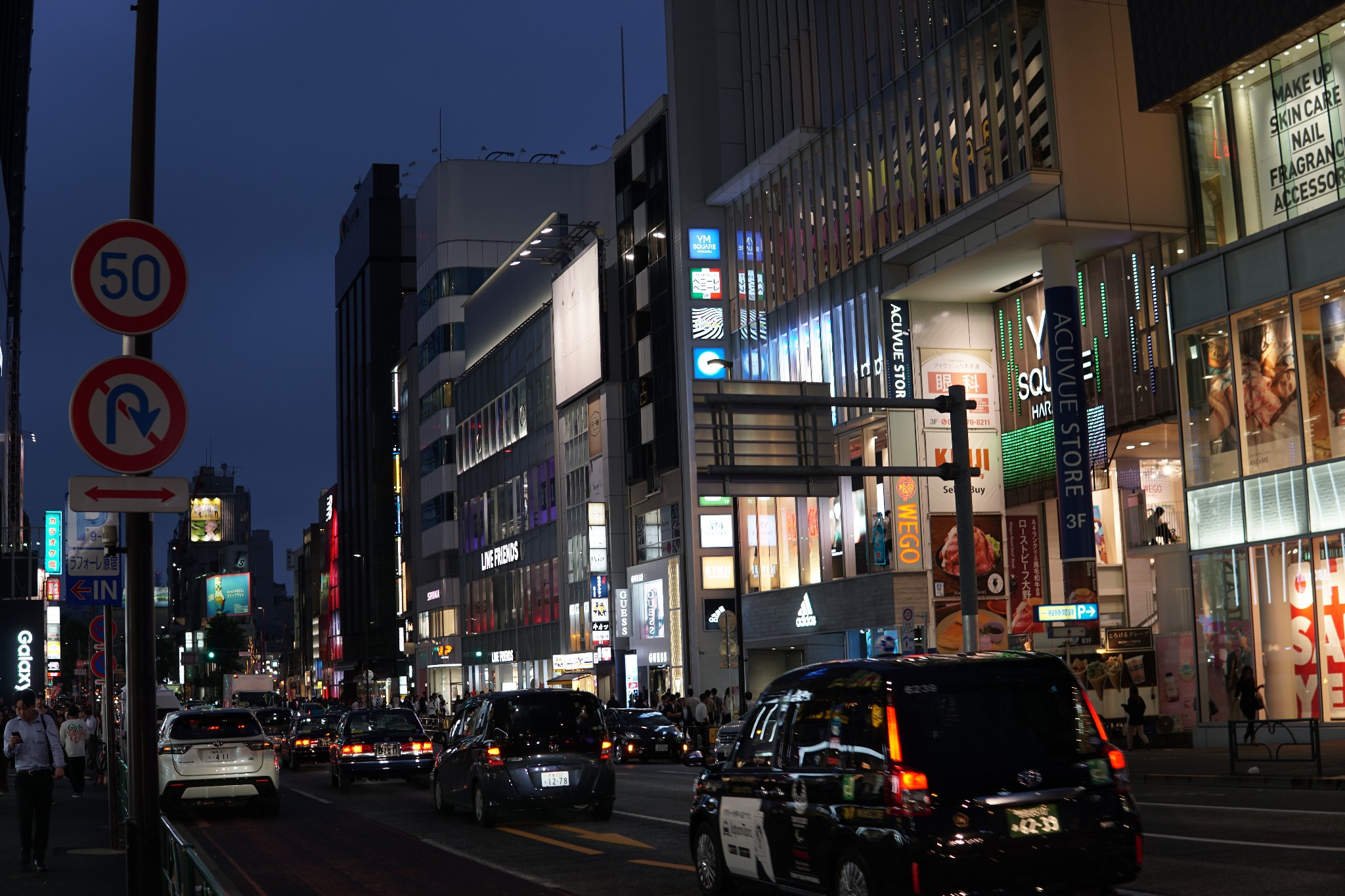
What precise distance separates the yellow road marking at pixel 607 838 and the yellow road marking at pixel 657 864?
1.25 meters

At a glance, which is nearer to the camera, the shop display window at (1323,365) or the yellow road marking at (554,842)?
the yellow road marking at (554,842)

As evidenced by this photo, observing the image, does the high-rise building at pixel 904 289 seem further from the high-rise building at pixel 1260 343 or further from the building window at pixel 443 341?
the building window at pixel 443 341

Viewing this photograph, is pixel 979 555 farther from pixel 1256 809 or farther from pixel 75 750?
pixel 1256 809

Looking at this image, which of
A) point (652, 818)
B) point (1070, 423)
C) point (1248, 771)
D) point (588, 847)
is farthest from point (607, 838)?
point (1070, 423)

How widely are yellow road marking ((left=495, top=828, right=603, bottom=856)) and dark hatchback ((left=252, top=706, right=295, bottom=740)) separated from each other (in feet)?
84.1

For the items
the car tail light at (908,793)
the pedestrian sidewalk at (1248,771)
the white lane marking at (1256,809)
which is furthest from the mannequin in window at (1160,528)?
the car tail light at (908,793)

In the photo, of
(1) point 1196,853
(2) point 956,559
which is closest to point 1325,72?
(2) point 956,559

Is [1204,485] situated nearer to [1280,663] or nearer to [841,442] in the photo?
[1280,663]

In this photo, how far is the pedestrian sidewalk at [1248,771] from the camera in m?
21.8

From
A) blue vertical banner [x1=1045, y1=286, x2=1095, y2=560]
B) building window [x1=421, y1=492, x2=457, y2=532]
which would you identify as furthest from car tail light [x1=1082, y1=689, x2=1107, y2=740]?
building window [x1=421, y1=492, x2=457, y2=532]

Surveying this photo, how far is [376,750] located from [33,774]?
13.9 m

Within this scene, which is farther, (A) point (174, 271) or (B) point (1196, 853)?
(B) point (1196, 853)

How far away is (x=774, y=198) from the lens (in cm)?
5509

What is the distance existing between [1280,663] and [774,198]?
29.0 metres
